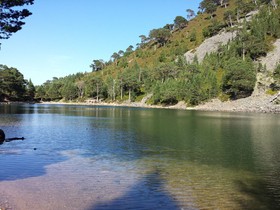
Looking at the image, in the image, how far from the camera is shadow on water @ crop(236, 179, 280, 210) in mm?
20281

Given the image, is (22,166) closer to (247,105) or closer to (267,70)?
(247,105)

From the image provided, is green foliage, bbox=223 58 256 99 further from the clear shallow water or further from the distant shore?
the clear shallow water

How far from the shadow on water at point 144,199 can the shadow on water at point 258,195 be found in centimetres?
502

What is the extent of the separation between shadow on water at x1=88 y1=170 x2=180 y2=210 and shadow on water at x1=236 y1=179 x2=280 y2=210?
16.5 ft

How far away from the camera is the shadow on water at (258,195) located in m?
Answer: 20.3

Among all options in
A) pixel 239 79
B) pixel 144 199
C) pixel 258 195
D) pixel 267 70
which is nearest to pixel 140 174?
pixel 144 199

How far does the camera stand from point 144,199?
21.2 metres

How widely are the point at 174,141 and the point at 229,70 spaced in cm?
12286

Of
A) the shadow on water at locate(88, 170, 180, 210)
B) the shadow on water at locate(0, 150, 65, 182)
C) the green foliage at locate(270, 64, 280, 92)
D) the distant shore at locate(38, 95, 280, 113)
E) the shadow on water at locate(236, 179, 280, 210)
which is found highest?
the green foliage at locate(270, 64, 280, 92)

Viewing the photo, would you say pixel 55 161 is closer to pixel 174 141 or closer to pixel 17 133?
pixel 174 141

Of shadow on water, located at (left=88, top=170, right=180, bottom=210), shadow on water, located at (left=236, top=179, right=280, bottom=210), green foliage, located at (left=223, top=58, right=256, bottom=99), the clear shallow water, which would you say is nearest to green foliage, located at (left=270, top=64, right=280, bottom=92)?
green foliage, located at (left=223, top=58, right=256, bottom=99)

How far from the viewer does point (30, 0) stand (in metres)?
31.6

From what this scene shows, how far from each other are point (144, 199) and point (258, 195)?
8.45 meters

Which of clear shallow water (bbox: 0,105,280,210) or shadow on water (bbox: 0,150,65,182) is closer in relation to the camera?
clear shallow water (bbox: 0,105,280,210)
